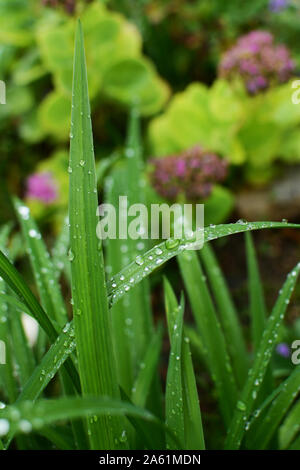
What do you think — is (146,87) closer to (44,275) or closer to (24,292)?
(44,275)

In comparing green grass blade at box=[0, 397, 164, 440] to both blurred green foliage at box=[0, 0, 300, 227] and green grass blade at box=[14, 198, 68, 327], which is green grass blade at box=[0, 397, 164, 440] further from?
blurred green foliage at box=[0, 0, 300, 227]

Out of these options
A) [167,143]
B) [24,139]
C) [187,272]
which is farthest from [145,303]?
[24,139]

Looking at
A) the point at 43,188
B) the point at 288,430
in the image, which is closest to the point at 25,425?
the point at 288,430

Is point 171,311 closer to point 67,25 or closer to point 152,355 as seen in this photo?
point 152,355

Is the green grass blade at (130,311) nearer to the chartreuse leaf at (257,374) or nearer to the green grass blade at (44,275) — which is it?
the green grass blade at (44,275)

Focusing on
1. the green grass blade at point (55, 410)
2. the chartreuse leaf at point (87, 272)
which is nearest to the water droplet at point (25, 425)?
the green grass blade at point (55, 410)
